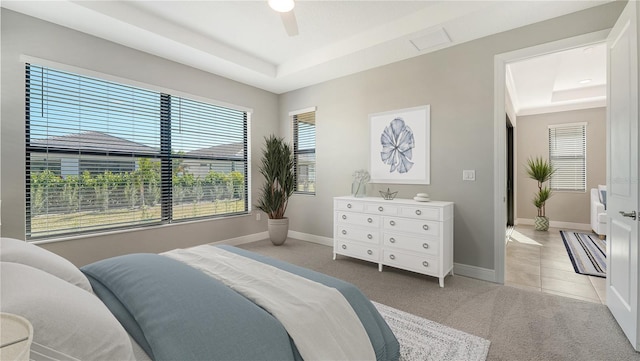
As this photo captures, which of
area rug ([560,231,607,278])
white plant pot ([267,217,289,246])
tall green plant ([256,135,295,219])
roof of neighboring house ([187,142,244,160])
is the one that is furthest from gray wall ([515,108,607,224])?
roof of neighboring house ([187,142,244,160])

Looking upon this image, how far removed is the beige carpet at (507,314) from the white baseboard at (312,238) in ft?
3.65

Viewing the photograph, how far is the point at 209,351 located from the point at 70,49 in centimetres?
367

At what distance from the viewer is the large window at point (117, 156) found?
287 cm

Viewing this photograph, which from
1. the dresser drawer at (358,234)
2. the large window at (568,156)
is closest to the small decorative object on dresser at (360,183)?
the dresser drawer at (358,234)

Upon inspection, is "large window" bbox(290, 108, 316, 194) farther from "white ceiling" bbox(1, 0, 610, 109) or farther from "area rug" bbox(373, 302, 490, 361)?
"area rug" bbox(373, 302, 490, 361)

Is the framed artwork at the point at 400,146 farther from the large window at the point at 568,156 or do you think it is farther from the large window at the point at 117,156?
the large window at the point at 568,156

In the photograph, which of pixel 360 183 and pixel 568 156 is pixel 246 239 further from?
pixel 568 156

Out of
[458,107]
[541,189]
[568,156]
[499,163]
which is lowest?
[541,189]

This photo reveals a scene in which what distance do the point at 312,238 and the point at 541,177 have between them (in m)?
5.17

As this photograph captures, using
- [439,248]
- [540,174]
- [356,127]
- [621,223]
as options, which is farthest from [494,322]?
A: [540,174]

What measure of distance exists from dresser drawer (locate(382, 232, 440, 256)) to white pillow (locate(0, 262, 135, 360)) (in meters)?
2.80

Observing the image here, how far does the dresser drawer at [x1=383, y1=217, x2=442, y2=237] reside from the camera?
2994mm

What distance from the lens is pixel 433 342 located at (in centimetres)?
195

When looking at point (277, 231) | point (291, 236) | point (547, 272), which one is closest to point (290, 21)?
point (277, 231)
